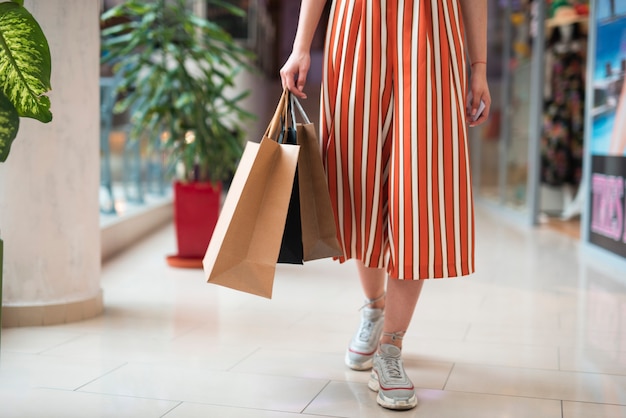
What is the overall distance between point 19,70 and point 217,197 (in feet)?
6.96

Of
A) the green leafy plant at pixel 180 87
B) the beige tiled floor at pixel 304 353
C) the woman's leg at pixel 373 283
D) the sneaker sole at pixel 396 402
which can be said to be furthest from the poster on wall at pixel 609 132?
the sneaker sole at pixel 396 402

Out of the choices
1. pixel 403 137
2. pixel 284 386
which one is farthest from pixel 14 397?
pixel 403 137

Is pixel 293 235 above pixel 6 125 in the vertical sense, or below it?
below

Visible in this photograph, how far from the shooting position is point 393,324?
1716 mm

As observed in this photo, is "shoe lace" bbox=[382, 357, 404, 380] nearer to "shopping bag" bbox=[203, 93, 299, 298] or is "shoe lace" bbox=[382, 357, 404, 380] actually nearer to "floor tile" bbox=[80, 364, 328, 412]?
"floor tile" bbox=[80, 364, 328, 412]

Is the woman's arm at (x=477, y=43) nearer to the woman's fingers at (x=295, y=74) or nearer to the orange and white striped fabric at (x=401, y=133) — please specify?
the orange and white striped fabric at (x=401, y=133)

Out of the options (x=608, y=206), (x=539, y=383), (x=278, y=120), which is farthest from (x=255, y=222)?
(x=608, y=206)

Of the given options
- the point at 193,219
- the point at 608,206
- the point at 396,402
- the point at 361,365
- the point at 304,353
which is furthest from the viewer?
the point at 608,206

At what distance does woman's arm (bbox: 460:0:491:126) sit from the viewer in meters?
1.68

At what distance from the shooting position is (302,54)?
5.55 feet

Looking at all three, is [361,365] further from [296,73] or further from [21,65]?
[21,65]

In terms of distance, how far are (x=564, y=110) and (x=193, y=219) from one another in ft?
11.6

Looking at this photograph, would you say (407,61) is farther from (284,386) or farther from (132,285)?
(132,285)

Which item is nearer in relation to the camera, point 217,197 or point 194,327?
point 194,327
